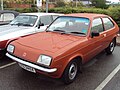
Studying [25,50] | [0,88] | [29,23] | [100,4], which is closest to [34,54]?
[25,50]

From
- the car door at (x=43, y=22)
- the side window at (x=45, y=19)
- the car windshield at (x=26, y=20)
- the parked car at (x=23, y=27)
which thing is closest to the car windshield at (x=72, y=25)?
the parked car at (x=23, y=27)

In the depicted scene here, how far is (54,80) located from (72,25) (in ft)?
5.24

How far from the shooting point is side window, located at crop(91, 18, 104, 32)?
5082mm

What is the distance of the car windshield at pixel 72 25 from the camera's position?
192 inches

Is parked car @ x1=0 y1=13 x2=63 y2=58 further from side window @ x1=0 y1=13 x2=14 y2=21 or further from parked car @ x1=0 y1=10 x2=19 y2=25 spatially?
side window @ x1=0 y1=13 x2=14 y2=21

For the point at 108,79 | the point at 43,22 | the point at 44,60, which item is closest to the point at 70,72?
the point at 44,60

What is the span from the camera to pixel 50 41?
440cm

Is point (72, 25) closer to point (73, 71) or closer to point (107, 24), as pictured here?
point (73, 71)

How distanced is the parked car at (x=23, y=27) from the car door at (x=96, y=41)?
2.19 meters

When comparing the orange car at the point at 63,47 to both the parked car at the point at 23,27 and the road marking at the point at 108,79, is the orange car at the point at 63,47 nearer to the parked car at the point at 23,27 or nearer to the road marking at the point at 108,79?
the road marking at the point at 108,79

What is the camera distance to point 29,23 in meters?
6.66

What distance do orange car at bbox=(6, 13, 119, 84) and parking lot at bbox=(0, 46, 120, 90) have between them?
24cm

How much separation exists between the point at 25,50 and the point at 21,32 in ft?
6.81

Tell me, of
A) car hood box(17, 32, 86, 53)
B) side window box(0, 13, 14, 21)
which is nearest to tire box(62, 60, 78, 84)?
car hood box(17, 32, 86, 53)
